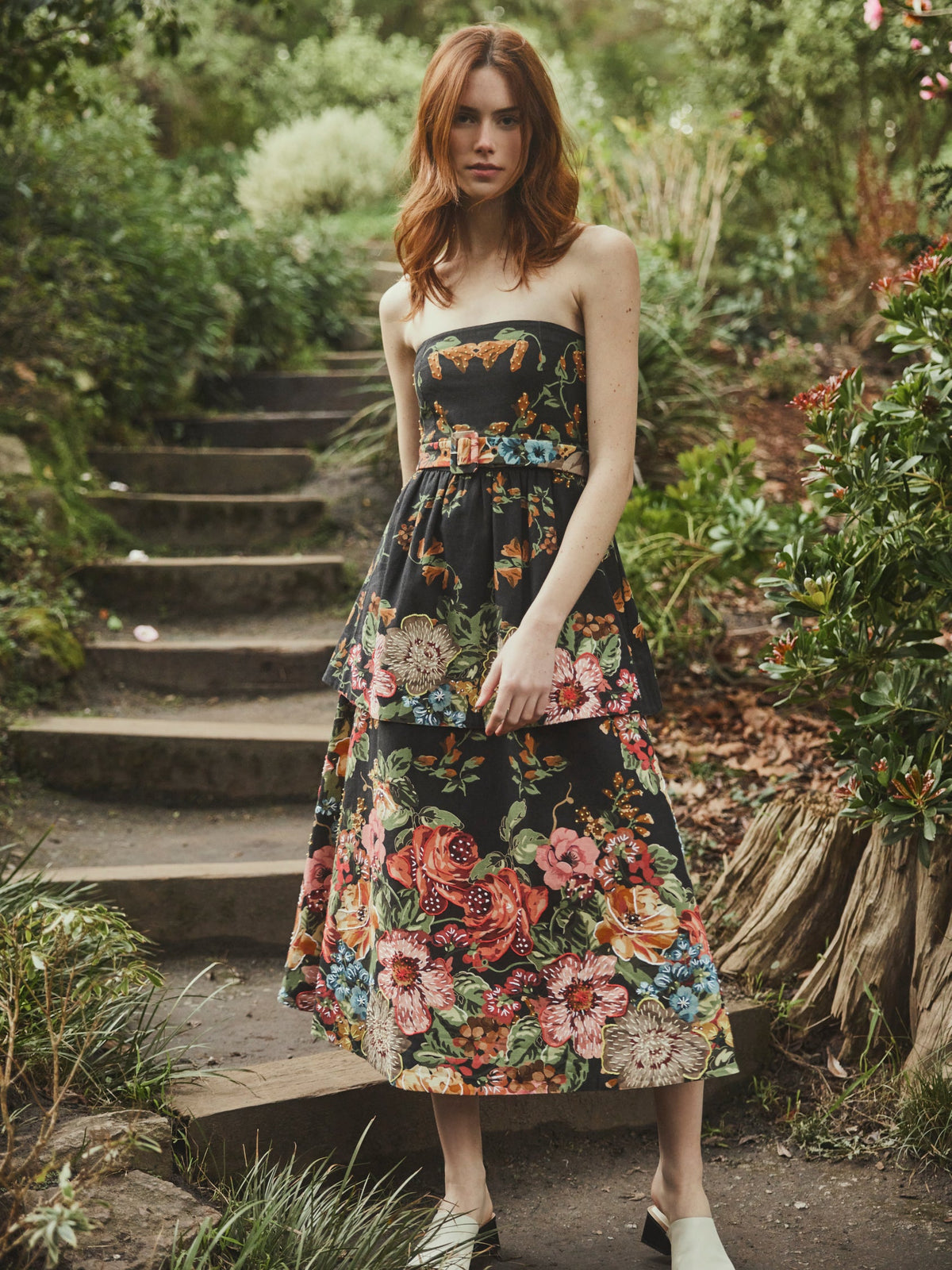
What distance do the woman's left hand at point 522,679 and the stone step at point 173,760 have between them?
1.83 m

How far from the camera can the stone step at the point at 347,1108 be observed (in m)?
1.88

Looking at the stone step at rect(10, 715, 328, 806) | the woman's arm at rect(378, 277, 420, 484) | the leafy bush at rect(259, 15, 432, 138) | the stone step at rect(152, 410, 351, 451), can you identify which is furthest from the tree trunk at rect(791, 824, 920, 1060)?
the leafy bush at rect(259, 15, 432, 138)

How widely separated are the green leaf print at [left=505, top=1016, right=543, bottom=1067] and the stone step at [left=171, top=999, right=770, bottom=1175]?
14.9 inches

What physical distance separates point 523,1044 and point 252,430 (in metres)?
4.37

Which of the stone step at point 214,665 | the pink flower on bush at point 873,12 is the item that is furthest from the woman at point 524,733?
the stone step at point 214,665

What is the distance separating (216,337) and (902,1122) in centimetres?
499

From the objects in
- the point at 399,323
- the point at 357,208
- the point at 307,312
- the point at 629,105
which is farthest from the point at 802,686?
the point at 629,105

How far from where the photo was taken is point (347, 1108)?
1.99 m

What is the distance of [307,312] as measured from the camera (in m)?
6.54

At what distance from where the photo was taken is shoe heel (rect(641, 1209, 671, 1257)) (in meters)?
1.75

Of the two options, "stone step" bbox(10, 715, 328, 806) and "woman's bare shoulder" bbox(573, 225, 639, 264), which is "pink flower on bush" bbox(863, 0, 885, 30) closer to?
Answer: "woman's bare shoulder" bbox(573, 225, 639, 264)

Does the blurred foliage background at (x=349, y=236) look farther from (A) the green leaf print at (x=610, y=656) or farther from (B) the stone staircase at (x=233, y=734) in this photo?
(A) the green leaf print at (x=610, y=656)

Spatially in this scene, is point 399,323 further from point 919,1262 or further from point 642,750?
point 919,1262

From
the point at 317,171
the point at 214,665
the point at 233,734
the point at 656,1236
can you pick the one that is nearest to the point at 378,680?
the point at 656,1236
